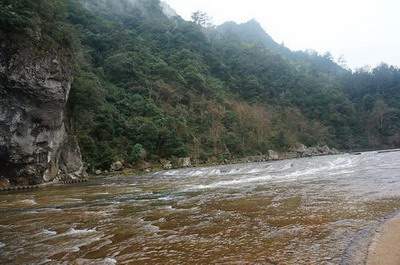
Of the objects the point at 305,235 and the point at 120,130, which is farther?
the point at 120,130

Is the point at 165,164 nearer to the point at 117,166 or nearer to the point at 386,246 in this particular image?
the point at 117,166

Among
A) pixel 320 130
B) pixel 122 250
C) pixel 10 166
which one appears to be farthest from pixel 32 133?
pixel 320 130

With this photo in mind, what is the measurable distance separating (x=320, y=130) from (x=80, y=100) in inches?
2501

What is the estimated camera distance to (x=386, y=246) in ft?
23.3

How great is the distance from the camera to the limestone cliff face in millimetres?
27125

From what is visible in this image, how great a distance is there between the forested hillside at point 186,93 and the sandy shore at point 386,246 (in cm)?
2742

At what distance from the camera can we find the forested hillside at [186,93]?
4669 centimetres

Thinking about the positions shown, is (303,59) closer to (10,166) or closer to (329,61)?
(329,61)

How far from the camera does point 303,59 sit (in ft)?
509

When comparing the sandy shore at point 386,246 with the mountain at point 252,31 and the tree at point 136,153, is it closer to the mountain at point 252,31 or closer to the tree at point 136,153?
the tree at point 136,153

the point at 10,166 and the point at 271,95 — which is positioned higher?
the point at 271,95

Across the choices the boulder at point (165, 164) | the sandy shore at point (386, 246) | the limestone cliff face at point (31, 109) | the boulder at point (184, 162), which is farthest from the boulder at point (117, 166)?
the sandy shore at point (386, 246)

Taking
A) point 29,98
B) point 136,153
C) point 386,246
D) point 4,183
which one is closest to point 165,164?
point 136,153

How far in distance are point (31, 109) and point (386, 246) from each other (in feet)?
91.9
